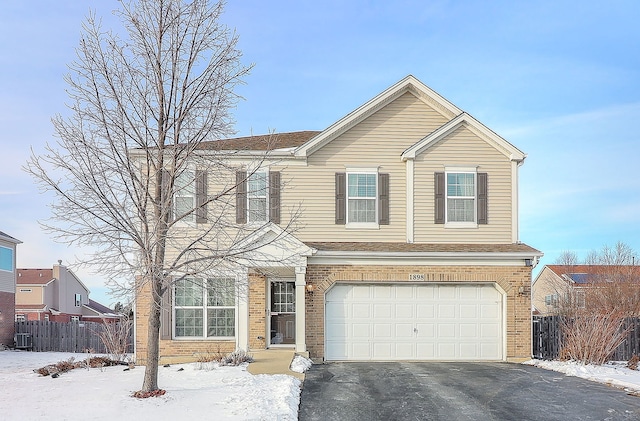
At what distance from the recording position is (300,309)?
16.8 metres

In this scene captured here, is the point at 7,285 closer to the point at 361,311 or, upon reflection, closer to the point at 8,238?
the point at 8,238

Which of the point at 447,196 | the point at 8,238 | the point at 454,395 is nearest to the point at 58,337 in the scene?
the point at 8,238

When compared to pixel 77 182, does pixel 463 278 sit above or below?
below

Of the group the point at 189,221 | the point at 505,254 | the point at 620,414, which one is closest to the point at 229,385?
the point at 189,221

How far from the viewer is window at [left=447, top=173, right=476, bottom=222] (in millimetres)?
18219

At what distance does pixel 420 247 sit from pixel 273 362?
19.0ft

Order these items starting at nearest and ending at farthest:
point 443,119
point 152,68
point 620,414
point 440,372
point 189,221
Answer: point 620,414, point 152,68, point 440,372, point 189,221, point 443,119

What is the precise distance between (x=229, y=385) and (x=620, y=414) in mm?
7632

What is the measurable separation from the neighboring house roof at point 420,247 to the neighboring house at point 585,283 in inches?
344

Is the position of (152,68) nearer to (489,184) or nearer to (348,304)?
(348,304)

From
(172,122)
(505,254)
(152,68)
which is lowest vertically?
(505,254)

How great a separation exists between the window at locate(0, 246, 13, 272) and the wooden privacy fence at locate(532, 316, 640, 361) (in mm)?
24966

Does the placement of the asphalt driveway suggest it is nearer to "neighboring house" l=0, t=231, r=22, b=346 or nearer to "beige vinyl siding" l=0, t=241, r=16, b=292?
"neighboring house" l=0, t=231, r=22, b=346

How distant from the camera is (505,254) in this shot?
17.5 metres
